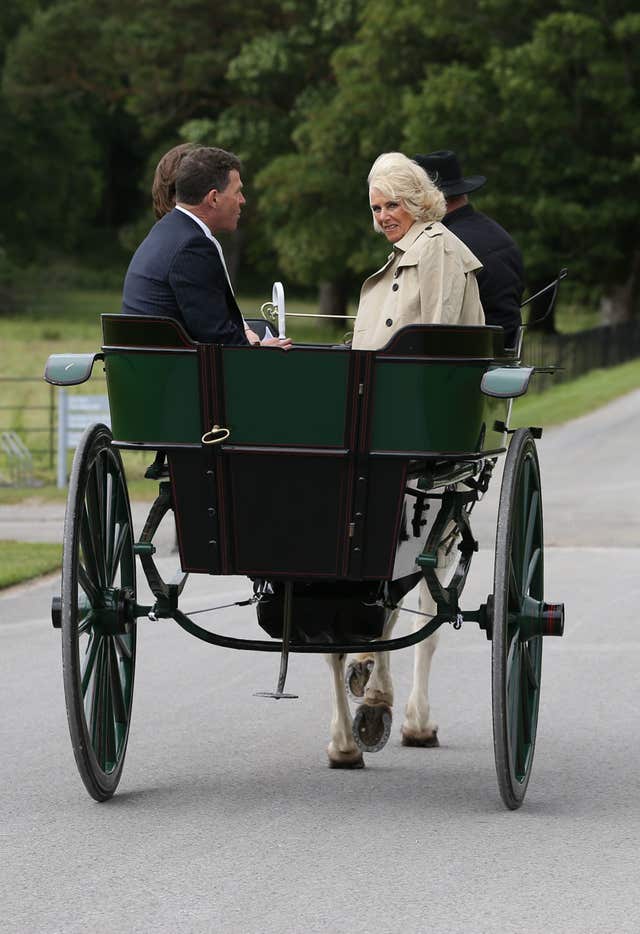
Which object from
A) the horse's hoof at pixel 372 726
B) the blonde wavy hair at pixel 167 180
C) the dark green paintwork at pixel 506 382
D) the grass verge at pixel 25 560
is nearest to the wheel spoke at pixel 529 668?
the horse's hoof at pixel 372 726

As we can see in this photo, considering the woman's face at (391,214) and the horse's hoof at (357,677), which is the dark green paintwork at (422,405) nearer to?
the woman's face at (391,214)

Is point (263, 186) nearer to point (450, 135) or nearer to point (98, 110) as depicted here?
point (450, 135)

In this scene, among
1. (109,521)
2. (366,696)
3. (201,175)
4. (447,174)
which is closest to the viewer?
(201,175)

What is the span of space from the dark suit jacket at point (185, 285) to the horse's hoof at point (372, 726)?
148cm

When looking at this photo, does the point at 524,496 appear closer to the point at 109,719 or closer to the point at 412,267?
the point at 412,267

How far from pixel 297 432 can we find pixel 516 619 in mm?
941

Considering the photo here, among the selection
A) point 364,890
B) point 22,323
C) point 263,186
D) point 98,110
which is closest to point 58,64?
point 22,323

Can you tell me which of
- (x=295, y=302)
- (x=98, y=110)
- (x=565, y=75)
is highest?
(x=565, y=75)

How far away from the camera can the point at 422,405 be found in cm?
555

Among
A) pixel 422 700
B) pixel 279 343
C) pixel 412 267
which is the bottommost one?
pixel 422 700

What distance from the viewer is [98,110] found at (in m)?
85.2

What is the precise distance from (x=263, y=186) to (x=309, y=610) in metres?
47.6

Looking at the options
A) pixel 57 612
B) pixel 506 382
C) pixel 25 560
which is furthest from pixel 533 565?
pixel 25 560

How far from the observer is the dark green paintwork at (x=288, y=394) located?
18.2ft
